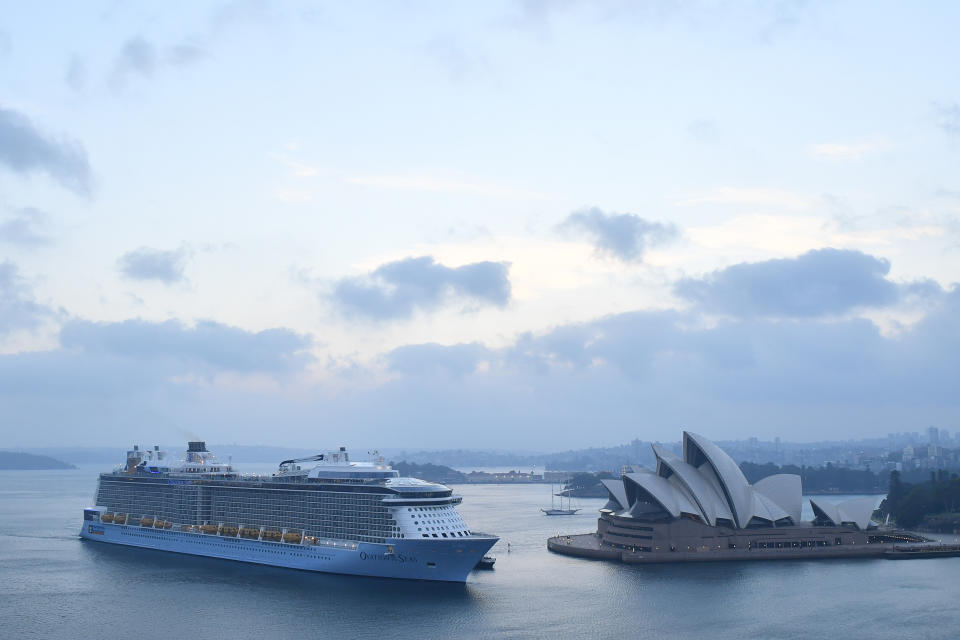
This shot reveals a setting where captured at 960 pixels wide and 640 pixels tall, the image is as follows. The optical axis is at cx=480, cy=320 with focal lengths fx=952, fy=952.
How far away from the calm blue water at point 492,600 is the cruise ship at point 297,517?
2.67 ft

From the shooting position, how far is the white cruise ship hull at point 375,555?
37.3 meters

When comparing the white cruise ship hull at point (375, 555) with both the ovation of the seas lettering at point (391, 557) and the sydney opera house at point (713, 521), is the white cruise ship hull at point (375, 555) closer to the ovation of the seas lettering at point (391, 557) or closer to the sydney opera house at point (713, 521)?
the ovation of the seas lettering at point (391, 557)

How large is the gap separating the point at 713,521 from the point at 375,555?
64.3 ft

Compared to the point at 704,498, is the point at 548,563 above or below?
below

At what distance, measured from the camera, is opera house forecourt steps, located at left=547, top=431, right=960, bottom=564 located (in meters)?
47.8

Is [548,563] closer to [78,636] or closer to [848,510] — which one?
[848,510]

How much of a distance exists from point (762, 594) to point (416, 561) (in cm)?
1393

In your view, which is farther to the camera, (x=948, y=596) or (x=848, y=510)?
(x=848, y=510)

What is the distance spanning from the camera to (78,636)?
3062 cm

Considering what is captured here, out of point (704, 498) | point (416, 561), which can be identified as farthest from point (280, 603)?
point (704, 498)

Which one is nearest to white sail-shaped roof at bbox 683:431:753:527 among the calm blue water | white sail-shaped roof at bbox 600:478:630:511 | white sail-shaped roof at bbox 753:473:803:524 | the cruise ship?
white sail-shaped roof at bbox 753:473:803:524

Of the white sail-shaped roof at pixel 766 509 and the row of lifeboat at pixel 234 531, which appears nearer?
the row of lifeboat at pixel 234 531

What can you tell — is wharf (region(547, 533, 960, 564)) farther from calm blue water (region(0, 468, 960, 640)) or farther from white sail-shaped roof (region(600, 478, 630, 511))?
white sail-shaped roof (region(600, 478, 630, 511))

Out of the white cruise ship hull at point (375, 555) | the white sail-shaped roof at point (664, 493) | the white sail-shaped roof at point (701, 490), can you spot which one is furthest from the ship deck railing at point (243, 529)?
the white sail-shaped roof at point (701, 490)
